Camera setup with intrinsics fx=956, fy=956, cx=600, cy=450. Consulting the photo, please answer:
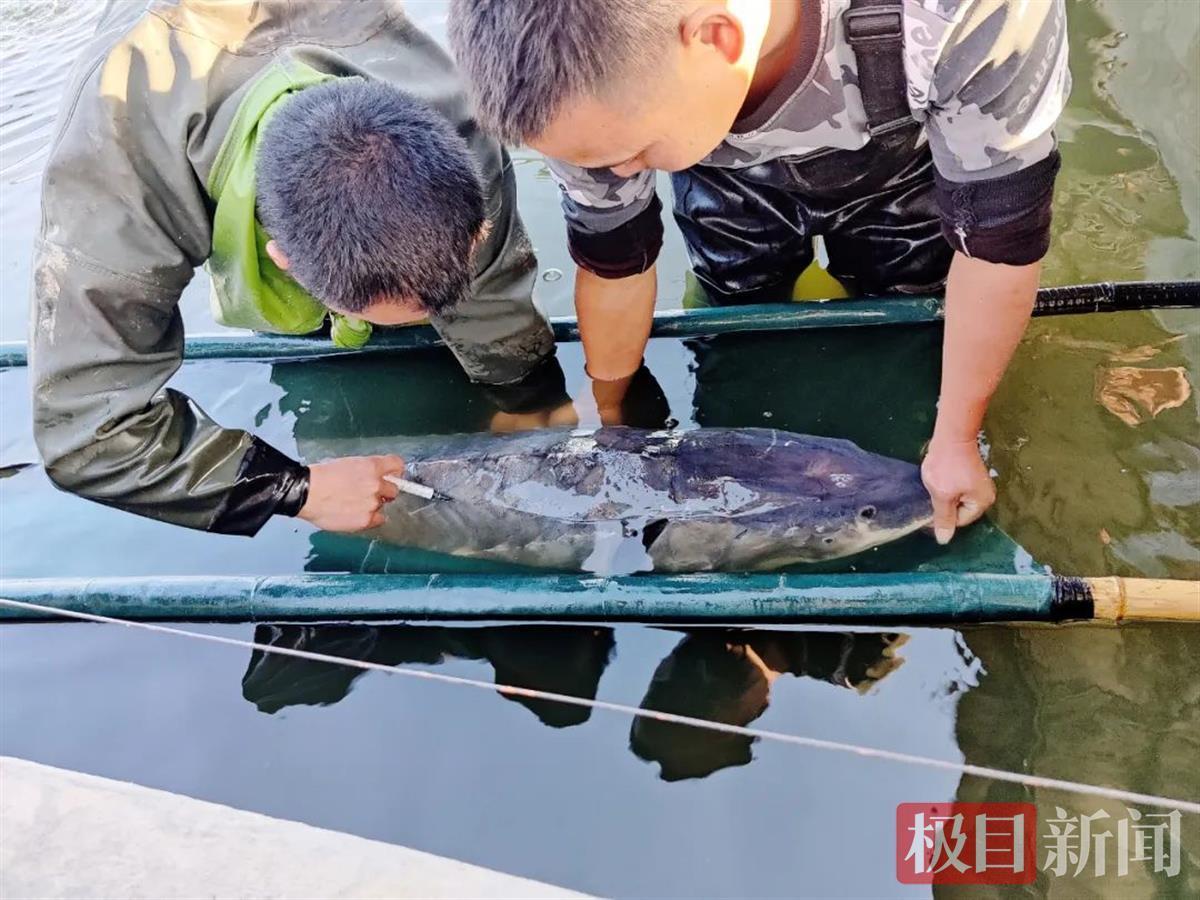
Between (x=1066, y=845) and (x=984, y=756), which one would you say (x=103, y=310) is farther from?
(x=1066, y=845)

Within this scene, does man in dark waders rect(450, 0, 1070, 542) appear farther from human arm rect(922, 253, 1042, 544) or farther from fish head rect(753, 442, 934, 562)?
fish head rect(753, 442, 934, 562)

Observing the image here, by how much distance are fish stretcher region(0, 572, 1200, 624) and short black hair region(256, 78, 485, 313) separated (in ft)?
2.76

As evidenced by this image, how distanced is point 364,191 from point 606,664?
1.41 meters

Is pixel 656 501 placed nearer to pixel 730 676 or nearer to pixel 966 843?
pixel 730 676

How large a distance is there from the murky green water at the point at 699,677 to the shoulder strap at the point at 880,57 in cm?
104

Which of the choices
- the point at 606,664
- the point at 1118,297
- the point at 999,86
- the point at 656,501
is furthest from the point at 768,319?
the point at 999,86

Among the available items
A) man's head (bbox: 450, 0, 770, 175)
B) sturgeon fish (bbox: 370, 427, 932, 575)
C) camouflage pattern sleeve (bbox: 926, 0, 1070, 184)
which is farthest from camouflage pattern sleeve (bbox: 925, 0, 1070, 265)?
sturgeon fish (bbox: 370, 427, 932, 575)

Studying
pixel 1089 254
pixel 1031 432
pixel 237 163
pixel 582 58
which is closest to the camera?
pixel 582 58

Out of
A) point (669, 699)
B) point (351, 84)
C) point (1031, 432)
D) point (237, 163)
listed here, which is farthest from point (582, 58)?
point (1031, 432)

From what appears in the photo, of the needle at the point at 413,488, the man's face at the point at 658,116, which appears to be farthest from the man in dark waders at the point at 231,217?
the man's face at the point at 658,116

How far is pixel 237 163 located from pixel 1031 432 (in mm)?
2448

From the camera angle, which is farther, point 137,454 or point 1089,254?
point 1089,254

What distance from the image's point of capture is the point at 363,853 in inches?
74.3

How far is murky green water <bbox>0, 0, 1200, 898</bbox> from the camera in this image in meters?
2.26
